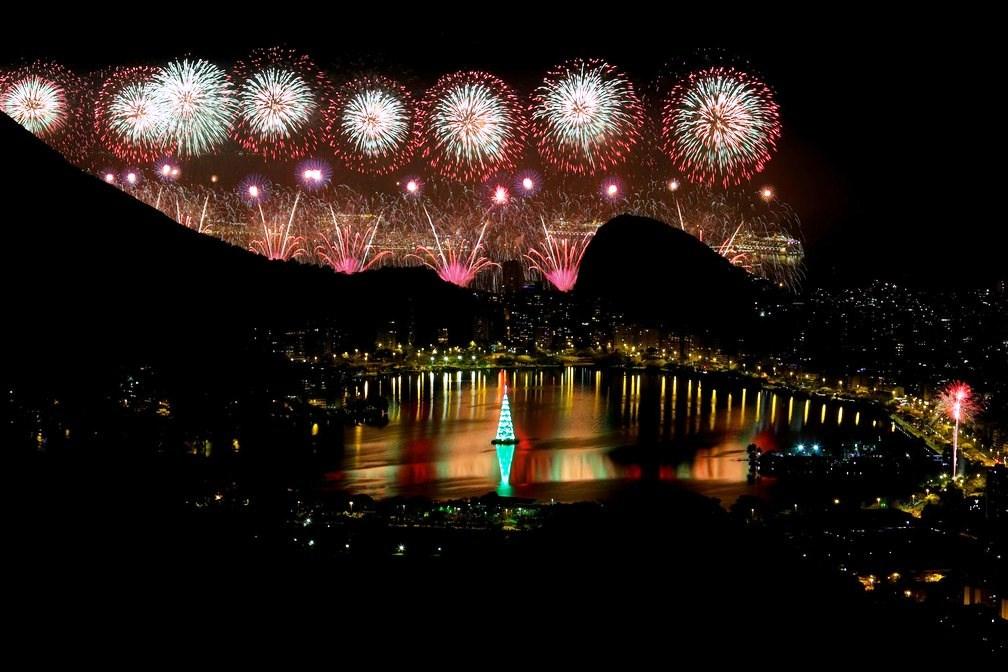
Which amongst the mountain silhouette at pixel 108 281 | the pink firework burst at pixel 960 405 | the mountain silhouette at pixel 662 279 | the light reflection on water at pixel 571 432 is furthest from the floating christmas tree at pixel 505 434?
the mountain silhouette at pixel 662 279

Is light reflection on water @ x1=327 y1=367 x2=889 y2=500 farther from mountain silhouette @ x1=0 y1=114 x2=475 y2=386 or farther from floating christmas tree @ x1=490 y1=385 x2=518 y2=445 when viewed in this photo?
mountain silhouette @ x1=0 y1=114 x2=475 y2=386

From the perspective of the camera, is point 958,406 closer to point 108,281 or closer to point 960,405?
point 960,405

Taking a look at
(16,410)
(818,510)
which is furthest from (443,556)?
(16,410)

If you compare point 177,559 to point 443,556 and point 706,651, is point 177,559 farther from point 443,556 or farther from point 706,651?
point 706,651

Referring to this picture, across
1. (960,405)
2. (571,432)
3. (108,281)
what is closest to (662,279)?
(571,432)

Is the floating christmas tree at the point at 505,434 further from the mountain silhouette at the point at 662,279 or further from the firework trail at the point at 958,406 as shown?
the mountain silhouette at the point at 662,279

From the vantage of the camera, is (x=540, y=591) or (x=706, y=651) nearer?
(x=706, y=651)
